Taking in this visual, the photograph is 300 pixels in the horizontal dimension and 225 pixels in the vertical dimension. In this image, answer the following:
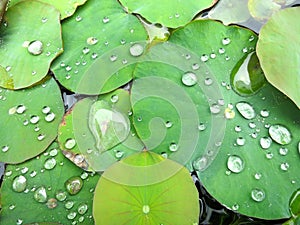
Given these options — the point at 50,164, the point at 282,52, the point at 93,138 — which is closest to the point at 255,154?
the point at 282,52

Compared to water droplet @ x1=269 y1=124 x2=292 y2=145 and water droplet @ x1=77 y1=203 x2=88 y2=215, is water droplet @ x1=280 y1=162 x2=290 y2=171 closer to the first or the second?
water droplet @ x1=269 y1=124 x2=292 y2=145

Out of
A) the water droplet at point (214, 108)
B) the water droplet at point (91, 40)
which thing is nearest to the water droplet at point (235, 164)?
the water droplet at point (214, 108)

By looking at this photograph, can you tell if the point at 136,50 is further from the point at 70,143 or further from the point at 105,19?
the point at 70,143

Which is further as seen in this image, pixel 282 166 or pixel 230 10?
pixel 230 10

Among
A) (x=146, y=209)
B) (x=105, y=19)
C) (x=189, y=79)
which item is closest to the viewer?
(x=146, y=209)

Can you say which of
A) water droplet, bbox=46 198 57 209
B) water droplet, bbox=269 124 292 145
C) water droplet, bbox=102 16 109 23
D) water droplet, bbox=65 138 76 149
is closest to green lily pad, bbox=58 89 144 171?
water droplet, bbox=65 138 76 149

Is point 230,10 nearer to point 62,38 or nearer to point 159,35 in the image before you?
point 159,35

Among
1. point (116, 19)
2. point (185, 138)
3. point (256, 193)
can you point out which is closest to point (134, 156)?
point (185, 138)

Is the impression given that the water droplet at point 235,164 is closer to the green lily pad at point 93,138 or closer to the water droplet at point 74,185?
the green lily pad at point 93,138
